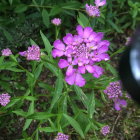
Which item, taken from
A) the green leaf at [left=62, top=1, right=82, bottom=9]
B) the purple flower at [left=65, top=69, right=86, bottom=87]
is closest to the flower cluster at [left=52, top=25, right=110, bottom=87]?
the purple flower at [left=65, top=69, right=86, bottom=87]

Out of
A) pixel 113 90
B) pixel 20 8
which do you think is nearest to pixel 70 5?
pixel 20 8

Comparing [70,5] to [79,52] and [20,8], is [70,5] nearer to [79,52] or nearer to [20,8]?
[20,8]

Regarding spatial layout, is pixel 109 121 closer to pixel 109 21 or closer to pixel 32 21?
pixel 109 21

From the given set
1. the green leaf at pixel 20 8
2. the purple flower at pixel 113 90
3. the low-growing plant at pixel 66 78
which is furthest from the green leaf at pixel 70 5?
the purple flower at pixel 113 90

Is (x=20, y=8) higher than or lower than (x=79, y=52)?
higher

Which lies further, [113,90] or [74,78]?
[113,90]

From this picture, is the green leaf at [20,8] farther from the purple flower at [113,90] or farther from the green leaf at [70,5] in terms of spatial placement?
the purple flower at [113,90]

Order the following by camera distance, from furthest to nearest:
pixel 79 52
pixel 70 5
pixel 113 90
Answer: pixel 70 5 < pixel 113 90 < pixel 79 52

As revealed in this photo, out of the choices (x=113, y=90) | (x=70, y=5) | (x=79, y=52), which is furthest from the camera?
(x=70, y=5)

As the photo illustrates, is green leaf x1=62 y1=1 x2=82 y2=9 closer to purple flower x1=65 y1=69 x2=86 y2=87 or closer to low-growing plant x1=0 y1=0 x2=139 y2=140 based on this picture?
low-growing plant x1=0 y1=0 x2=139 y2=140
